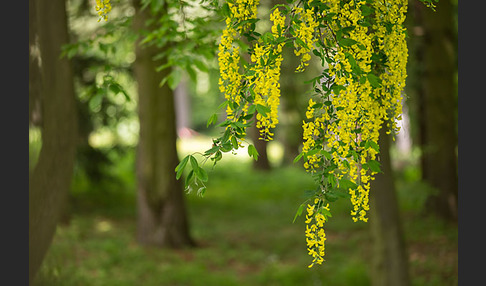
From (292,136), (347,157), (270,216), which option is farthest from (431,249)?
(292,136)

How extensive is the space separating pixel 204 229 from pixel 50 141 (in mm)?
6116

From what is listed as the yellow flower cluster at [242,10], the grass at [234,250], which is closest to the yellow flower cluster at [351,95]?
the yellow flower cluster at [242,10]

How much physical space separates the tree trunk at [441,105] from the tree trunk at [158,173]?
4.04 metres

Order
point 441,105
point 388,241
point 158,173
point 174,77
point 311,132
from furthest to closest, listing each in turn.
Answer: point 441,105
point 158,173
point 388,241
point 174,77
point 311,132

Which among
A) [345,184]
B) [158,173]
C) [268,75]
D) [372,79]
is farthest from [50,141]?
[158,173]

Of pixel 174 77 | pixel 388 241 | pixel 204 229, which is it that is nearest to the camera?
pixel 174 77

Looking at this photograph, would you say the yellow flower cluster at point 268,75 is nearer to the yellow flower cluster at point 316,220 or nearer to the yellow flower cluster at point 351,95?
the yellow flower cluster at point 351,95

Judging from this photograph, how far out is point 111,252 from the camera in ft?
27.3

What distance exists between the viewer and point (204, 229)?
9953 millimetres

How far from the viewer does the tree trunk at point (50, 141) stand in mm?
3967

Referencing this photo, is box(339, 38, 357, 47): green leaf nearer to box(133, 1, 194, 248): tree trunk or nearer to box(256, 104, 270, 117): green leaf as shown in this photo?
box(256, 104, 270, 117): green leaf

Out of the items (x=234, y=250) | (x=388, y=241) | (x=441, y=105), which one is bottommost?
→ (x=234, y=250)

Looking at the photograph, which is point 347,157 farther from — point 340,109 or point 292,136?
point 292,136

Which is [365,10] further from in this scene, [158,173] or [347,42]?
[158,173]
